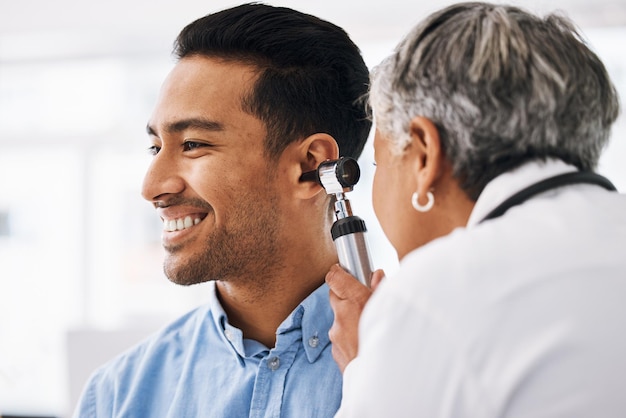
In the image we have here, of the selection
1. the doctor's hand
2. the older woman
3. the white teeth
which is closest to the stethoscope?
the older woman

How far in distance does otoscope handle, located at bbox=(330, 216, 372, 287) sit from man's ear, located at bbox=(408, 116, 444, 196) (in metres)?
0.28

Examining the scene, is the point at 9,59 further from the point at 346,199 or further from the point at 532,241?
the point at 532,241

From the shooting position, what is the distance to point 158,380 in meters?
1.54

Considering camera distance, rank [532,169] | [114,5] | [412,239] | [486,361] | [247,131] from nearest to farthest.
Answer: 1. [486,361]
2. [532,169]
3. [412,239]
4. [247,131]
5. [114,5]

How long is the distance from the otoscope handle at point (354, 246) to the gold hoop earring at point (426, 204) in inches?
10.5

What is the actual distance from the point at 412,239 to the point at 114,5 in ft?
12.1

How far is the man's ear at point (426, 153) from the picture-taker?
980 mm

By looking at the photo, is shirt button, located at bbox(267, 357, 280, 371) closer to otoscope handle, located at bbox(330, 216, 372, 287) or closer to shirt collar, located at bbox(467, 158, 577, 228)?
otoscope handle, located at bbox(330, 216, 372, 287)

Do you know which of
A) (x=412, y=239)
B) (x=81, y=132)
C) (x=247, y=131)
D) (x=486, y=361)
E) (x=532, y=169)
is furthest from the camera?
A: (x=81, y=132)

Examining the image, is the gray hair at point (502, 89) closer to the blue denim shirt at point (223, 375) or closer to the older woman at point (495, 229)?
the older woman at point (495, 229)

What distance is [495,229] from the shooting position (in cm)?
84

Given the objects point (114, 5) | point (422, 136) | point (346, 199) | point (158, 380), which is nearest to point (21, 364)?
point (114, 5)

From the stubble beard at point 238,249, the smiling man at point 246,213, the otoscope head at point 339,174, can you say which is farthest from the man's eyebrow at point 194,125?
the otoscope head at point 339,174

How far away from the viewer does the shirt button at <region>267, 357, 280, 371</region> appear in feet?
4.77
